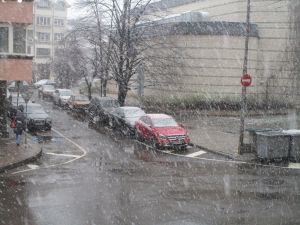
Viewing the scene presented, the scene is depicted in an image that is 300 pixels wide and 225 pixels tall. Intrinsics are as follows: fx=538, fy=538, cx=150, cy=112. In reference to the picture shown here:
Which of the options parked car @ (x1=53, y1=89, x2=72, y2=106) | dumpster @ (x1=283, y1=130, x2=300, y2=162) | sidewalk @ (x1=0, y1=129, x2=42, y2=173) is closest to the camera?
sidewalk @ (x1=0, y1=129, x2=42, y2=173)

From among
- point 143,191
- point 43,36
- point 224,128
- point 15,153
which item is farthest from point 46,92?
point 43,36

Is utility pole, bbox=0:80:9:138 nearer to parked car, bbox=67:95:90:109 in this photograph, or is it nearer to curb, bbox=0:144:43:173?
curb, bbox=0:144:43:173

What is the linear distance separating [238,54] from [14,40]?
24477 millimetres

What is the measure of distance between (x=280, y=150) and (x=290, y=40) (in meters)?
26.2

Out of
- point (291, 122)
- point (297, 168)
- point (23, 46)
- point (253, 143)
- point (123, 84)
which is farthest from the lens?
point (123, 84)

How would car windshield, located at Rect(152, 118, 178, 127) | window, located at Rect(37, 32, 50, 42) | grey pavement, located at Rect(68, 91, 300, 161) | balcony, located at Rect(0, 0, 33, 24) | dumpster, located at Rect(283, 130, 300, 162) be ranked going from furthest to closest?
window, located at Rect(37, 32, 50, 42) < car windshield, located at Rect(152, 118, 178, 127) < grey pavement, located at Rect(68, 91, 300, 161) < balcony, located at Rect(0, 0, 33, 24) < dumpster, located at Rect(283, 130, 300, 162)

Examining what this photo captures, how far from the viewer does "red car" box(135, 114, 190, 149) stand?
910 inches

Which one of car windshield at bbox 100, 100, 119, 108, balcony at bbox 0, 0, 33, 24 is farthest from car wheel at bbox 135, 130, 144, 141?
car windshield at bbox 100, 100, 119, 108

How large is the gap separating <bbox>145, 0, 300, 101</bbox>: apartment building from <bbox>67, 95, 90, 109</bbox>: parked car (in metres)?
5.91

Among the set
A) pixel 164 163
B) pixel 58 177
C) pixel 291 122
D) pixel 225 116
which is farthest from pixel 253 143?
pixel 225 116

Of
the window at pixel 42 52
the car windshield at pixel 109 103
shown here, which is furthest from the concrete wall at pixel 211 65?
the window at pixel 42 52

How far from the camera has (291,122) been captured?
1328 inches

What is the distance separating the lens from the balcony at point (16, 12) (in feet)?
73.5

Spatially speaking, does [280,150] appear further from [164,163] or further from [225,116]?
[225,116]
